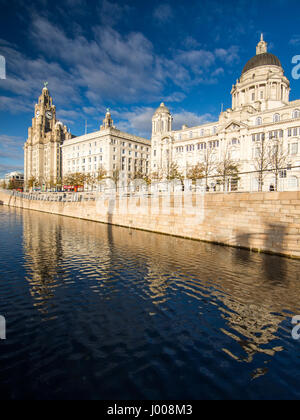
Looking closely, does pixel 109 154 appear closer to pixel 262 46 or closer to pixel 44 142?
pixel 262 46

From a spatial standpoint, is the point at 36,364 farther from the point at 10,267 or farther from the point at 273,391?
the point at 10,267

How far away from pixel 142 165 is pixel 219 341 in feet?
326

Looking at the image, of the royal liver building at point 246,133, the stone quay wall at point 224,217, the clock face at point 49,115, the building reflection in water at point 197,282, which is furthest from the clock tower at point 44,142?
the building reflection in water at point 197,282

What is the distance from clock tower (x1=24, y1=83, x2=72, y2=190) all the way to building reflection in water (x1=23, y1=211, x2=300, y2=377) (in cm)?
15284

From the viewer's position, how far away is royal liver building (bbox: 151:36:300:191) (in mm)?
54062

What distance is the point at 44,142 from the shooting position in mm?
167625

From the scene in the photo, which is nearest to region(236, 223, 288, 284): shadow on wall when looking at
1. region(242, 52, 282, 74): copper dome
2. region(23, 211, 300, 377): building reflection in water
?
region(23, 211, 300, 377): building reflection in water

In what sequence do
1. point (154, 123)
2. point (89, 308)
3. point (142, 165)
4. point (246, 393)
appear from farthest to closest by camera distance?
point (142, 165)
point (154, 123)
point (89, 308)
point (246, 393)

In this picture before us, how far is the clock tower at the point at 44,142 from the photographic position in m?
159

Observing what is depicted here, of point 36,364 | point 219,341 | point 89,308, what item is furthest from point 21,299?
point 219,341

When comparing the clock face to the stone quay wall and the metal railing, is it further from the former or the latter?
the stone quay wall

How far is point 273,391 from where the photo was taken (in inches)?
183

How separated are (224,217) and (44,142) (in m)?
177
